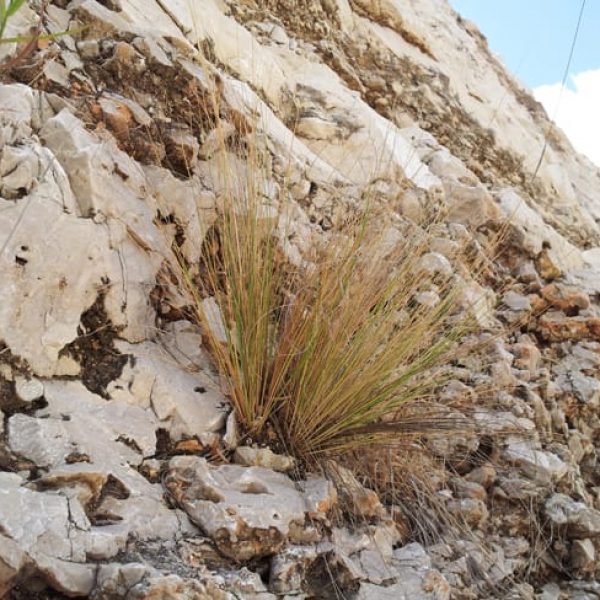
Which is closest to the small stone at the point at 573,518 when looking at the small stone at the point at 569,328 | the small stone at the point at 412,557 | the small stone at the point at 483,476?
the small stone at the point at 483,476

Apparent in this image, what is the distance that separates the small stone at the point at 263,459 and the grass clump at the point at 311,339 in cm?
4

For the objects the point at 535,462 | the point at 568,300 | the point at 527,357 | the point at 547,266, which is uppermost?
the point at 547,266

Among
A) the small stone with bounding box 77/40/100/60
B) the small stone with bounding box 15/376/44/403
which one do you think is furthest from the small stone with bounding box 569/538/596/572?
the small stone with bounding box 77/40/100/60

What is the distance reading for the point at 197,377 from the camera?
1489 mm

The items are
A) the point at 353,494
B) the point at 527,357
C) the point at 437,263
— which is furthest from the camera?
the point at 527,357

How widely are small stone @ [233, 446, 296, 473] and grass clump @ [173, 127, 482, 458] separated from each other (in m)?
0.04

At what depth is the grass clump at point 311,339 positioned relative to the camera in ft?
4.64

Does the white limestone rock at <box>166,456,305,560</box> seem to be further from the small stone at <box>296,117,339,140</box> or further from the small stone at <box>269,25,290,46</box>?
the small stone at <box>269,25,290,46</box>

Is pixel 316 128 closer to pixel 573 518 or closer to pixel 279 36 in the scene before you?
pixel 279 36

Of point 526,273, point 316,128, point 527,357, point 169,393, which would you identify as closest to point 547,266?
point 526,273

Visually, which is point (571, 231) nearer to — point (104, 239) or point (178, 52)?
point (178, 52)

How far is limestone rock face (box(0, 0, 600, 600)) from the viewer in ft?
3.66

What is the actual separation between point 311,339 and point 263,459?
277mm

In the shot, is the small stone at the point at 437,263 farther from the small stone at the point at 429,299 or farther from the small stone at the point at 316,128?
the small stone at the point at 316,128
